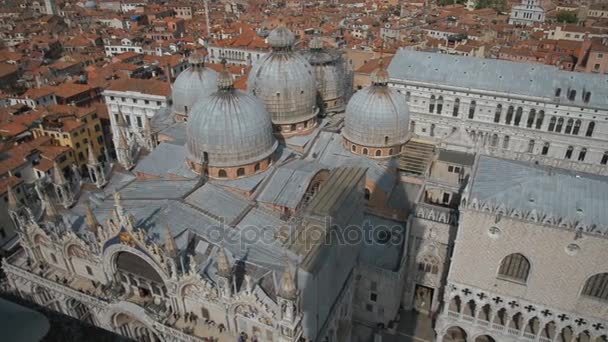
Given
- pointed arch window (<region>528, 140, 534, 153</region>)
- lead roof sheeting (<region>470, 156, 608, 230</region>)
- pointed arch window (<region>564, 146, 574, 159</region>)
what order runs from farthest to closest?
pointed arch window (<region>528, 140, 534, 153</region>)
pointed arch window (<region>564, 146, 574, 159</region>)
lead roof sheeting (<region>470, 156, 608, 230</region>)

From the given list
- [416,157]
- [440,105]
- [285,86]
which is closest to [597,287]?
[416,157]

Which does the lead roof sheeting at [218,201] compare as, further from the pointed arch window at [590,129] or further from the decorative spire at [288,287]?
the pointed arch window at [590,129]

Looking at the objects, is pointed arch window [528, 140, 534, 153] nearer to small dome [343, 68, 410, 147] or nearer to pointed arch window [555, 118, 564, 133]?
pointed arch window [555, 118, 564, 133]

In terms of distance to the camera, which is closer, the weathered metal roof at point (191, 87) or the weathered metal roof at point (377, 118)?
the weathered metal roof at point (377, 118)

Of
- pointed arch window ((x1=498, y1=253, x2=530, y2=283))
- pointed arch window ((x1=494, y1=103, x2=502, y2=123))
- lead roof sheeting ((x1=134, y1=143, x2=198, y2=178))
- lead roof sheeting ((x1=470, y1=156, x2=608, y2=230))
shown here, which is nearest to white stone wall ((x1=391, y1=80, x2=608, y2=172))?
pointed arch window ((x1=494, y1=103, x2=502, y2=123))

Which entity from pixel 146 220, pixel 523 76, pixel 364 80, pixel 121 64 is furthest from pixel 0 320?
pixel 121 64

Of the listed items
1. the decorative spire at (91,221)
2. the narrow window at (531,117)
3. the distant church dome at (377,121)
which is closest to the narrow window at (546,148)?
the narrow window at (531,117)
